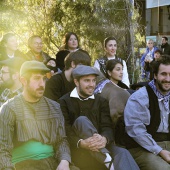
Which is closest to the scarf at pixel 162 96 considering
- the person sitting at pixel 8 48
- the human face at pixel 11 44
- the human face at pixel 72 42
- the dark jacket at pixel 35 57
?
the human face at pixel 72 42

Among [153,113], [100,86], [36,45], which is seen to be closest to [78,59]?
[100,86]

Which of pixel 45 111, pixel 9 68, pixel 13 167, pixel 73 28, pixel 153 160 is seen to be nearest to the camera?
pixel 13 167

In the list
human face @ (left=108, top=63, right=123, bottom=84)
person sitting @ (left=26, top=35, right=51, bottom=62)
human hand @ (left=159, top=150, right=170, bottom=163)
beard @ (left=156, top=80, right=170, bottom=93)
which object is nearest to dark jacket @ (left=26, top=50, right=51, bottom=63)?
person sitting @ (left=26, top=35, right=51, bottom=62)

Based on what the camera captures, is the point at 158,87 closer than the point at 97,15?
Yes

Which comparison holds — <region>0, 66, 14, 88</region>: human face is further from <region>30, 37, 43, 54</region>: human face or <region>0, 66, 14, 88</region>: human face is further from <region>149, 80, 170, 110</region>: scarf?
<region>30, 37, 43, 54</region>: human face

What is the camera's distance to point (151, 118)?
4.16 meters

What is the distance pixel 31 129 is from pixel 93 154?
682 millimetres

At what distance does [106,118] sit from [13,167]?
4.00ft

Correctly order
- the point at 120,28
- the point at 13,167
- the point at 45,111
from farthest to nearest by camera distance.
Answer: the point at 120,28
the point at 45,111
the point at 13,167

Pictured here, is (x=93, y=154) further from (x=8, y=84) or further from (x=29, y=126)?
(x=8, y=84)

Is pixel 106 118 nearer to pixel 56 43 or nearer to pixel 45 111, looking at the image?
pixel 45 111

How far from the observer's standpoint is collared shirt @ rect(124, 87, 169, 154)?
13.4 feet

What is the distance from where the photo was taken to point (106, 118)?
166 inches

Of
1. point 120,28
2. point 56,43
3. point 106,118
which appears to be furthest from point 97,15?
point 106,118
